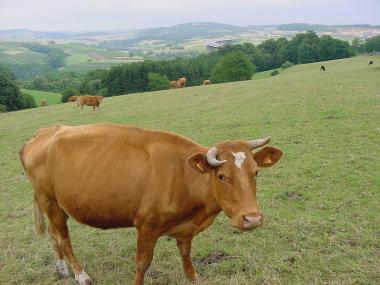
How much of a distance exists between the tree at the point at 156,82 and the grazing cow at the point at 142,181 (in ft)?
208

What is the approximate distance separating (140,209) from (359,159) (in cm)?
773

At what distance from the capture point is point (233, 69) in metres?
67.6

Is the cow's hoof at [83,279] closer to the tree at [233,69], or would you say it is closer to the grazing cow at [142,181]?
the grazing cow at [142,181]

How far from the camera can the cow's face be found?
4.69 meters

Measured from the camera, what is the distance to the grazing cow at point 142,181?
4.95 meters

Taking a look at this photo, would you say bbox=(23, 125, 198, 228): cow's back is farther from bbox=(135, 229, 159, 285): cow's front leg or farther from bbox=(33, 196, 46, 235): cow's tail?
bbox=(33, 196, 46, 235): cow's tail

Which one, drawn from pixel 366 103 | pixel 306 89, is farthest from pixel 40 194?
pixel 306 89

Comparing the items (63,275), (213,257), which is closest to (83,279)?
(63,275)

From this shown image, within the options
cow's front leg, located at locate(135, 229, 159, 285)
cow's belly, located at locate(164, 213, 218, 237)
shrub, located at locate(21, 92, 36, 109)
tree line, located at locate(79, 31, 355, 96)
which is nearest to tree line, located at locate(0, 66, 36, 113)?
shrub, located at locate(21, 92, 36, 109)

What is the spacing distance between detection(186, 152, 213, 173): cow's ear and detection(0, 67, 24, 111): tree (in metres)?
55.1

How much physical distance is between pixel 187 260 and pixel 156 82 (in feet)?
217

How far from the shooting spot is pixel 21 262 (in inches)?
273

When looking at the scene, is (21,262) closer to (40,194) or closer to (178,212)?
(40,194)

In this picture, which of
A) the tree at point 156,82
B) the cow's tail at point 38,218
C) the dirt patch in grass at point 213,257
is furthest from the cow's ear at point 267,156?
the tree at point 156,82
